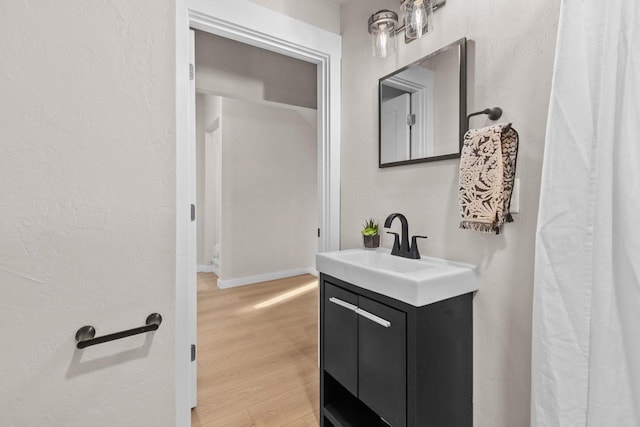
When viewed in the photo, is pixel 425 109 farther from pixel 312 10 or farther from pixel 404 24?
pixel 312 10

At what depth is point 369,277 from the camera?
1245mm

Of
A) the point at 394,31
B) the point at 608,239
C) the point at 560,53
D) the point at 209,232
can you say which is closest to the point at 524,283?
the point at 608,239

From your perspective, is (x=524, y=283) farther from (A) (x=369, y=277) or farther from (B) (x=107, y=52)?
(B) (x=107, y=52)

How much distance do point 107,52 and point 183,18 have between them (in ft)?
2.86

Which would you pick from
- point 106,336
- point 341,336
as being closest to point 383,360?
point 341,336

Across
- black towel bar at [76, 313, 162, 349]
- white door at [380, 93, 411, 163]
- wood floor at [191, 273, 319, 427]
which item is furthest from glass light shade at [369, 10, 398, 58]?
wood floor at [191, 273, 319, 427]

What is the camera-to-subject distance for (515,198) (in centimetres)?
113

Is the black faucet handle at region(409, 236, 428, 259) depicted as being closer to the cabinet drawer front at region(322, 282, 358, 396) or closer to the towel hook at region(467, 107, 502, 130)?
the cabinet drawer front at region(322, 282, 358, 396)

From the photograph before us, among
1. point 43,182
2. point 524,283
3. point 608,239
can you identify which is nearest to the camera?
point 43,182

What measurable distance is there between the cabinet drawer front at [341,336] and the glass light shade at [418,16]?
1.22 meters

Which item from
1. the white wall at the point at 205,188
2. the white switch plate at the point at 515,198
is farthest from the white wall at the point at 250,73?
the white wall at the point at 205,188

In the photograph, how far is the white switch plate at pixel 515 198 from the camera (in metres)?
1.12

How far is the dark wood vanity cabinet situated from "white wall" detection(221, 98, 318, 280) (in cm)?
295

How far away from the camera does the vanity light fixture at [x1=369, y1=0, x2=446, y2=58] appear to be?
134 cm
